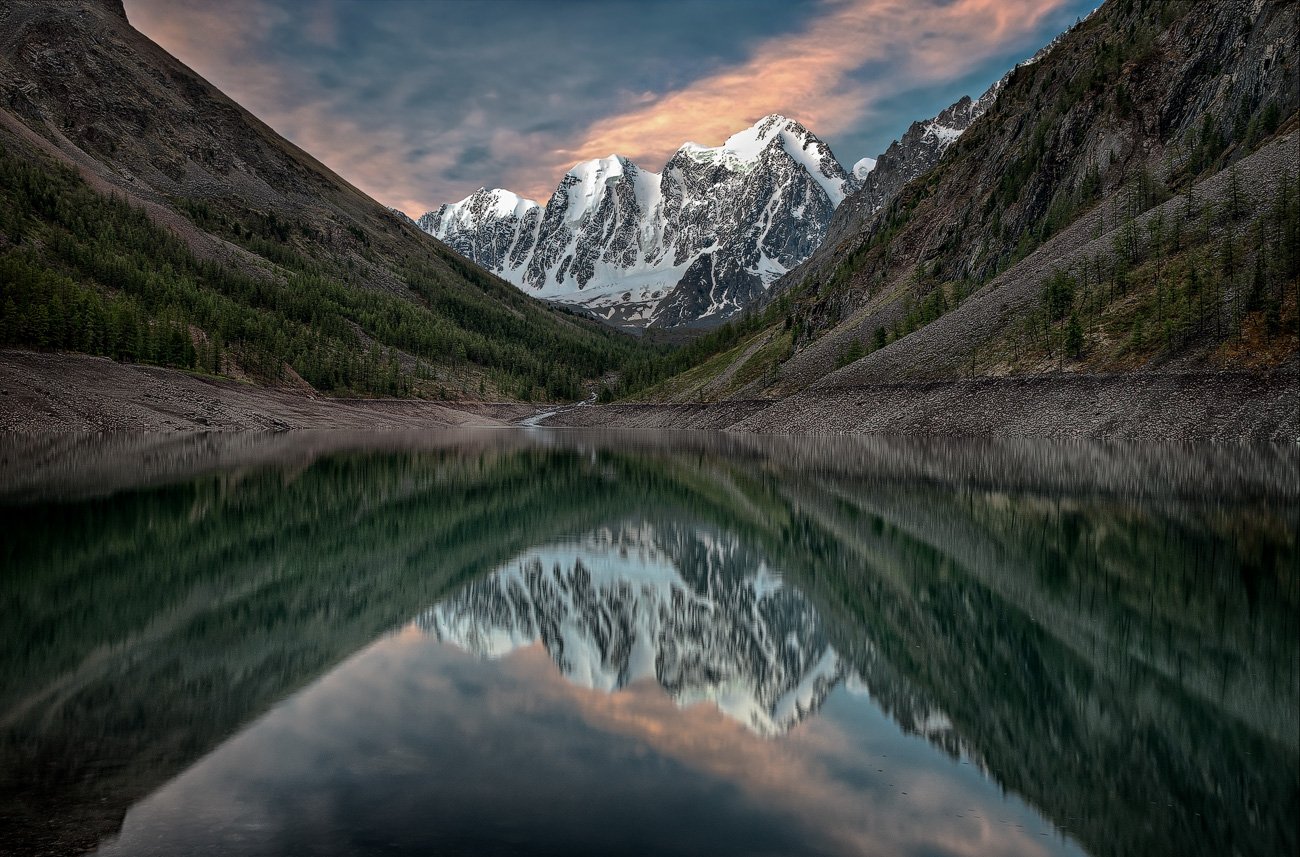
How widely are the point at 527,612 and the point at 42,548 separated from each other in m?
15.6

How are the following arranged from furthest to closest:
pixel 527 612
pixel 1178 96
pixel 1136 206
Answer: pixel 1178 96 → pixel 1136 206 → pixel 527 612

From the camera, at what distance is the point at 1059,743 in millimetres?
10484

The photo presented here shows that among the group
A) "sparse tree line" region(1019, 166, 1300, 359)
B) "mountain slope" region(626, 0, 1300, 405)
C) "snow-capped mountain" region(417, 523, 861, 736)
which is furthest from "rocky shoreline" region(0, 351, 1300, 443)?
"snow-capped mountain" region(417, 523, 861, 736)

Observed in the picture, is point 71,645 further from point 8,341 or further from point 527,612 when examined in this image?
point 8,341

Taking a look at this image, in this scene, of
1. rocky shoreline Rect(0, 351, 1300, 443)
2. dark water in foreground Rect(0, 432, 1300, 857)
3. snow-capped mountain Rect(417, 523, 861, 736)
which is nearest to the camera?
dark water in foreground Rect(0, 432, 1300, 857)

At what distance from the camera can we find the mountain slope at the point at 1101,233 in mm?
68312

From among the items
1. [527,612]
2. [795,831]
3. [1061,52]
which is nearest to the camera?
[795,831]

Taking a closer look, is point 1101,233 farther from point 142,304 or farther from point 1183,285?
point 142,304

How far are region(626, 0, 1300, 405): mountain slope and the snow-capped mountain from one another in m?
56.1

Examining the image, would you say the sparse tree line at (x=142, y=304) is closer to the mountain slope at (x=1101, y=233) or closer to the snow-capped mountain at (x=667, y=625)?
the mountain slope at (x=1101, y=233)

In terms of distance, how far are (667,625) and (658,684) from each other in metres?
4.77

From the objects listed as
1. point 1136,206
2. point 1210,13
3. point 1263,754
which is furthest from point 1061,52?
point 1263,754

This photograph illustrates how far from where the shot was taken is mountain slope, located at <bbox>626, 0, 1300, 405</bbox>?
224ft

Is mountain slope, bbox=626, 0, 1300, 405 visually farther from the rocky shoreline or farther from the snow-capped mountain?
the snow-capped mountain
